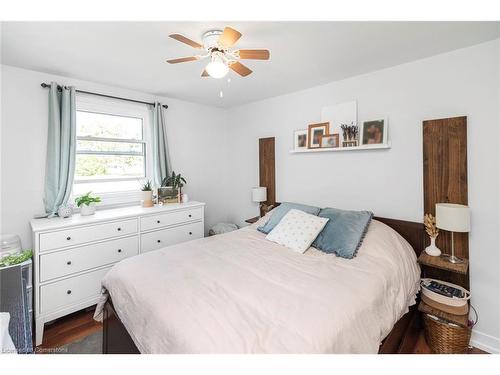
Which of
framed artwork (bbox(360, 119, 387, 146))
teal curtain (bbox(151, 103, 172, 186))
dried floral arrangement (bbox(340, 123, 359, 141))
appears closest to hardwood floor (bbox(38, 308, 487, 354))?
teal curtain (bbox(151, 103, 172, 186))

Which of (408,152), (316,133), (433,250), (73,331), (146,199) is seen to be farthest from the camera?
(146,199)

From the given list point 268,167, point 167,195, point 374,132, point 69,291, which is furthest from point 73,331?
point 374,132

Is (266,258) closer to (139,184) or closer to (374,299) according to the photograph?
(374,299)

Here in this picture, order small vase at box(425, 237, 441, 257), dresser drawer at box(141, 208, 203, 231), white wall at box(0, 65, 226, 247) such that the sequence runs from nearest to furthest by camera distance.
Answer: small vase at box(425, 237, 441, 257) < white wall at box(0, 65, 226, 247) < dresser drawer at box(141, 208, 203, 231)

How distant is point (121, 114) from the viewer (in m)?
2.91

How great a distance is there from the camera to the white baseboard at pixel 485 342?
1.81m

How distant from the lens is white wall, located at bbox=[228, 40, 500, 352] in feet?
5.94

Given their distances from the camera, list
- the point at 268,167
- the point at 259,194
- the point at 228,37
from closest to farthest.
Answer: the point at 228,37 → the point at 259,194 → the point at 268,167

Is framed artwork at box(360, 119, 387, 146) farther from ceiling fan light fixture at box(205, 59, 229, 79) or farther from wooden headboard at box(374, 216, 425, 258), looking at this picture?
ceiling fan light fixture at box(205, 59, 229, 79)

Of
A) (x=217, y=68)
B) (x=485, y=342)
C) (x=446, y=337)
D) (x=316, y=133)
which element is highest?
(x=217, y=68)

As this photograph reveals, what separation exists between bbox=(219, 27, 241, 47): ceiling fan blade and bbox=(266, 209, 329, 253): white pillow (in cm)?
160

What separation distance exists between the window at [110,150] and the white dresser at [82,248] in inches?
15.1

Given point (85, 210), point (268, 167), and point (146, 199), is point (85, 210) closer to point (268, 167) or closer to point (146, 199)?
point (146, 199)

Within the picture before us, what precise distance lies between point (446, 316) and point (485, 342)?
1.81 feet
